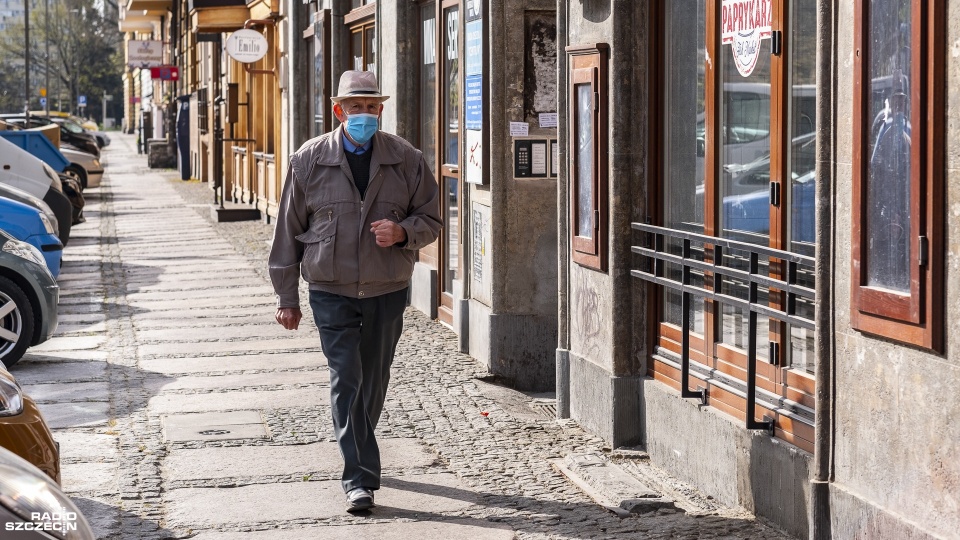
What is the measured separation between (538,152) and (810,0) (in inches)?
159

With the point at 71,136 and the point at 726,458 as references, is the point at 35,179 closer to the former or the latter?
the point at 726,458

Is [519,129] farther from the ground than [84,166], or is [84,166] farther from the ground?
[519,129]

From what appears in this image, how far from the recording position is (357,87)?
6637mm

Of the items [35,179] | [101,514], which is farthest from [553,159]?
[35,179]

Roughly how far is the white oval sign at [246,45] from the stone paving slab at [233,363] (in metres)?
13.2

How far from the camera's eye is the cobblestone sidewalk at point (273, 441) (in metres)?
6.31

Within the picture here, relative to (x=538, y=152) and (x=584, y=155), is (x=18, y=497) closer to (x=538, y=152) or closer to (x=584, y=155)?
(x=584, y=155)

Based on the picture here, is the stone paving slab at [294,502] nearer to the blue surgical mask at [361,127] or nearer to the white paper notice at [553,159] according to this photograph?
the blue surgical mask at [361,127]

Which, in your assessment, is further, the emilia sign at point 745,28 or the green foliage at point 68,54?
the green foliage at point 68,54

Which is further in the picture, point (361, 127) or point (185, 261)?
point (185, 261)

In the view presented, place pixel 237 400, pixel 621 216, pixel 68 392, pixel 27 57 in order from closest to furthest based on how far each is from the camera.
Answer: pixel 621 216, pixel 237 400, pixel 68 392, pixel 27 57

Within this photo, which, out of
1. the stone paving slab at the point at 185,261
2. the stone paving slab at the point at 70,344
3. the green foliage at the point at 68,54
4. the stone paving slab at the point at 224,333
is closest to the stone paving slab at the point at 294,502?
the stone paving slab at the point at 224,333

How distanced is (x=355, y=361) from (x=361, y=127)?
1001mm

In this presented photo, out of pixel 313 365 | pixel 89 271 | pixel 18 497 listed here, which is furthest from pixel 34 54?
pixel 18 497
